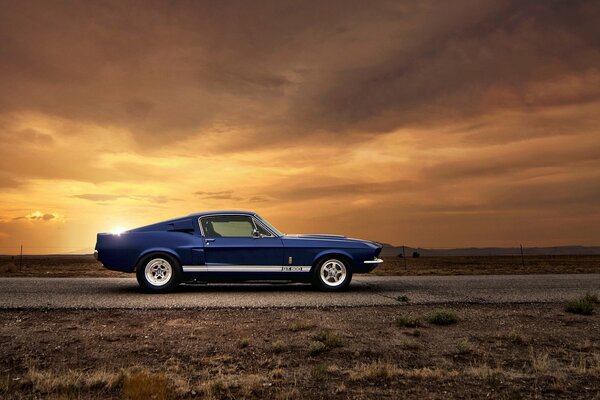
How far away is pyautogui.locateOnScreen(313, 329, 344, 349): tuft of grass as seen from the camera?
7895mm

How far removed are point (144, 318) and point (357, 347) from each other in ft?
12.2

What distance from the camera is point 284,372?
694cm

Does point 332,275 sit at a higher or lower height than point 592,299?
higher

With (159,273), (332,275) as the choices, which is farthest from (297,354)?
(159,273)

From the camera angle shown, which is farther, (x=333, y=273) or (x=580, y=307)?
(x=333, y=273)

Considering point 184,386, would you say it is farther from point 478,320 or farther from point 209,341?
point 478,320

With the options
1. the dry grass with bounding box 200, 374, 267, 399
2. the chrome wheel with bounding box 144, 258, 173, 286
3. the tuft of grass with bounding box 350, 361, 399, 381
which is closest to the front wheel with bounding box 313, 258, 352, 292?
the chrome wheel with bounding box 144, 258, 173, 286

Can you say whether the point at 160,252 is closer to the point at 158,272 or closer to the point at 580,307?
the point at 158,272

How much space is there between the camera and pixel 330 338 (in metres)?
7.98

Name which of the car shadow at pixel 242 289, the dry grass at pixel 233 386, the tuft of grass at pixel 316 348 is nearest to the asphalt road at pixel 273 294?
the car shadow at pixel 242 289

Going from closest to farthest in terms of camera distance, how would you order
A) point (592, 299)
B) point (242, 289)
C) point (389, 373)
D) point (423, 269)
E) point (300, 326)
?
point (389, 373)
point (300, 326)
point (592, 299)
point (242, 289)
point (423, 269)

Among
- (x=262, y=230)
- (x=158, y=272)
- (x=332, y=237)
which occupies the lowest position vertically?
(x=158, y=272)

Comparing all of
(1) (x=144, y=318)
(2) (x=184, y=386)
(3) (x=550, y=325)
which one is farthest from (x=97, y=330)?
(3) (x=550, y=325)

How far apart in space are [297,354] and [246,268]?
418cm
